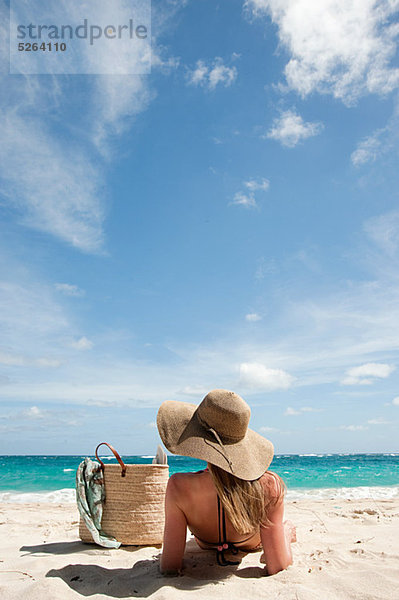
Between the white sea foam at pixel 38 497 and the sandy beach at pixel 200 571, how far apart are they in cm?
552

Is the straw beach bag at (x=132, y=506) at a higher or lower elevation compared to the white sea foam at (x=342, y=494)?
higher

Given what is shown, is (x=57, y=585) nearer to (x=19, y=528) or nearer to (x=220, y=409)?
(x=220, y=409)

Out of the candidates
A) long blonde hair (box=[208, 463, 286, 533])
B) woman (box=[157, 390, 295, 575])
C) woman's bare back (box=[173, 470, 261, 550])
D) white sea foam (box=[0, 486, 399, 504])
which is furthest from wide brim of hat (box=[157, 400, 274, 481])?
white sea foam (box=[0, 486, 399, 504])

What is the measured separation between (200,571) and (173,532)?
0.39m

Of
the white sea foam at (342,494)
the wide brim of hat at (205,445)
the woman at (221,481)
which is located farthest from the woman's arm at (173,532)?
the white sea foam at (342,494)

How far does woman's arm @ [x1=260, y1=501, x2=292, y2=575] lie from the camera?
7.89 ft

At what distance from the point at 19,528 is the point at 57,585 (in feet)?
9.11

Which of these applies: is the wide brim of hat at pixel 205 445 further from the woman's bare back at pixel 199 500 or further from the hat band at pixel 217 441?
the woman's bare back at pixel 199 500

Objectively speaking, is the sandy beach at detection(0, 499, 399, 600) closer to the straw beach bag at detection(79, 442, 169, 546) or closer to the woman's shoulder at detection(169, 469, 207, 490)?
the straw beach bag at detection(79, 442, 169, 546)

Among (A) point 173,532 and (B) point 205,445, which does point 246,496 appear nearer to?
(B) point 205,445

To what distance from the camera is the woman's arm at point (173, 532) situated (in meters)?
2.50

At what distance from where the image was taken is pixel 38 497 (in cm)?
997

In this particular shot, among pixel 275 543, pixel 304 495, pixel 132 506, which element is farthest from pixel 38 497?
pixel 275 543

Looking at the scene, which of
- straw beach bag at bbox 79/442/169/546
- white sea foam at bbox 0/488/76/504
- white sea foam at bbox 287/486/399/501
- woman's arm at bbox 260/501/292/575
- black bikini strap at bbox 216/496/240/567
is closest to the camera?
woman's arm at bbox 260/501/292/575
